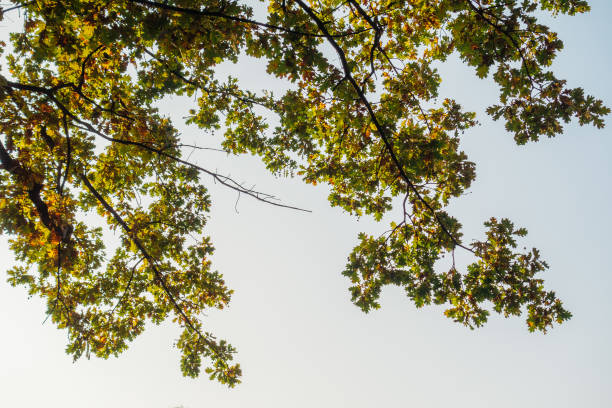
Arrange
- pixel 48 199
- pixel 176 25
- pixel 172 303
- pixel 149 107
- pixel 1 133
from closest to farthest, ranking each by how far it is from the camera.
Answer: pixel 176 25 → pixel 1 133 → pixel 48 199 → pixel 149 107 → pixel 172 303

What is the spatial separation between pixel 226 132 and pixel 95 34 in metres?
4.00

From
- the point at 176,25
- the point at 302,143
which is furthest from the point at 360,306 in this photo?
the point at 176,25

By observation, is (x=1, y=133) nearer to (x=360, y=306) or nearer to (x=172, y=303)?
(x=172, y=303)

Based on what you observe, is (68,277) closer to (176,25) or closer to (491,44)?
(176,25)

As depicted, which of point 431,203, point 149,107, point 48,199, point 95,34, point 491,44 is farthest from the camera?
point 149,107

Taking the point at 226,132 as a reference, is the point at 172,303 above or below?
below

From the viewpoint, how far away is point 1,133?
491 cm

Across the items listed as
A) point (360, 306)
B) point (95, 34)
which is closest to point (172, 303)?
point (360, 306)

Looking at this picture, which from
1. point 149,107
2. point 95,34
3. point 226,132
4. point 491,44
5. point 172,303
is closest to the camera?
point 95,34

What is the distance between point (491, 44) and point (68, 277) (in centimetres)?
943

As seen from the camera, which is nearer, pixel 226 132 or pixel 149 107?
pixel 149 107

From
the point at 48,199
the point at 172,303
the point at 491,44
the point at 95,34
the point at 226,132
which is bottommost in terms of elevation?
the point at 172,303

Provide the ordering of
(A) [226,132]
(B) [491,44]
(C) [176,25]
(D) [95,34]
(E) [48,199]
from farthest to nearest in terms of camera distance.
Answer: (A) [226,132] → (E) [48,199] → (B) [491,44] → (D) [95,34] → (C) [176,25]

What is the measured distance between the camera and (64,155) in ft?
17.9
